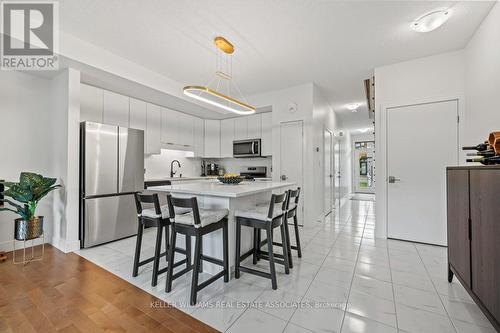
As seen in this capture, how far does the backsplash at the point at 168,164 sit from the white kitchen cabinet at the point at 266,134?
1882mm

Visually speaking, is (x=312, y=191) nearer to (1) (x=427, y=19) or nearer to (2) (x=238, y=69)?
(2) (x=238, y=69)

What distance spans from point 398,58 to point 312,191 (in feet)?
8.27

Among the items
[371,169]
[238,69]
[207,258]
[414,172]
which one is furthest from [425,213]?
→ [371,169]

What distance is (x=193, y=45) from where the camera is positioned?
9.38ft

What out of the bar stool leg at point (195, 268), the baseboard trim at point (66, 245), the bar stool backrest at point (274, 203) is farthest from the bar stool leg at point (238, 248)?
the baseboard trim at point (66, 245)

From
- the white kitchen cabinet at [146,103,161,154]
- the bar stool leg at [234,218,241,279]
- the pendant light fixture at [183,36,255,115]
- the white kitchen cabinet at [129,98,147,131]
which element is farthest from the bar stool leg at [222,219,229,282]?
the white kitchen cabinet at [129,98,147,131]

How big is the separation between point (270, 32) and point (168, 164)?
360 cm

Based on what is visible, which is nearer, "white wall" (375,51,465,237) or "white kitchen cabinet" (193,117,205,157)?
"white wall" (375,51,465,237)

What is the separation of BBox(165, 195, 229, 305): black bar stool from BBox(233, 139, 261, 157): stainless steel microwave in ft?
9.65

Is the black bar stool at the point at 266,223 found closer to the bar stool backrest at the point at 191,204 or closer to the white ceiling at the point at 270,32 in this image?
the bar stool backrest at the point at 191,204

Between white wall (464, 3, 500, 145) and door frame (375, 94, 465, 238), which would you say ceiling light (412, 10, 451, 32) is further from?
door frame (375, 94, 465, 238)

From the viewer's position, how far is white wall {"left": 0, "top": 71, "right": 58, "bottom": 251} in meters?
2.97

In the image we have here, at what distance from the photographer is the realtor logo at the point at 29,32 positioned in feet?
7.33

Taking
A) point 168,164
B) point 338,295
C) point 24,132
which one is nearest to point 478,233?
point 338,295
